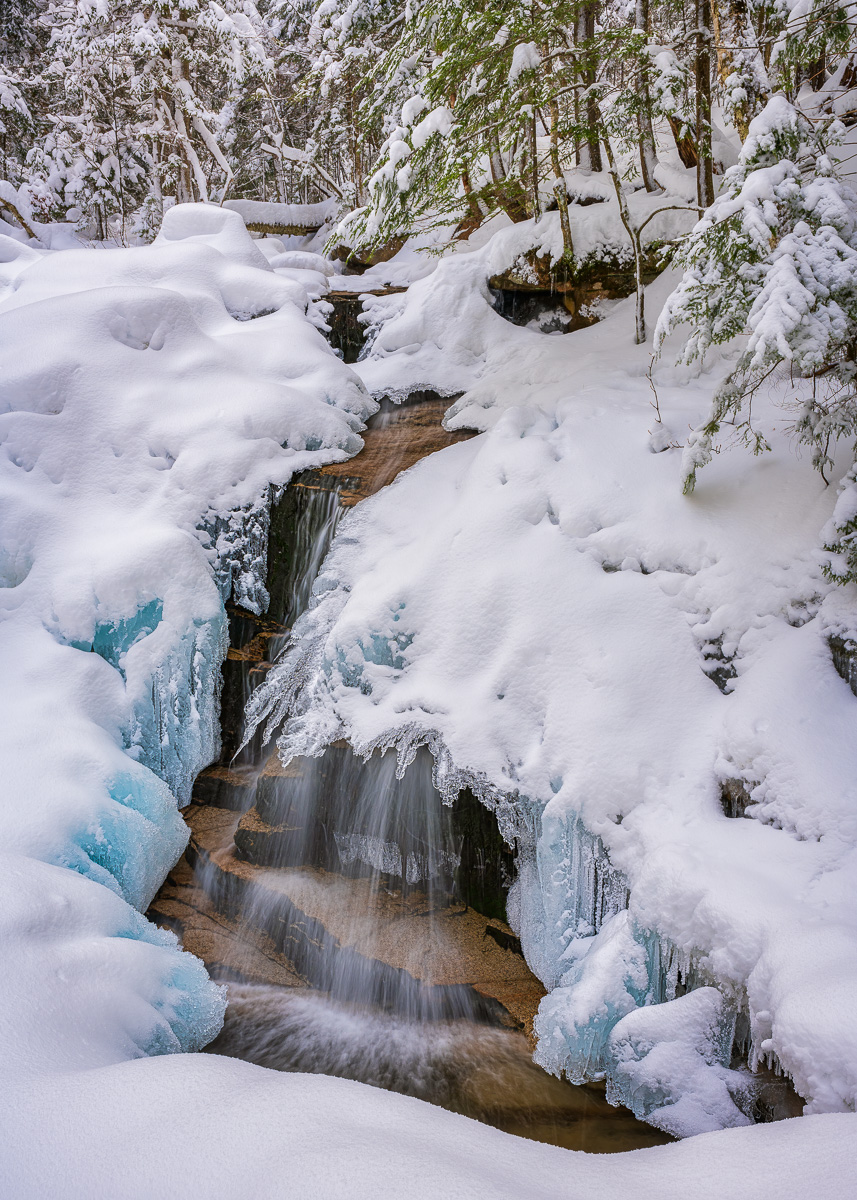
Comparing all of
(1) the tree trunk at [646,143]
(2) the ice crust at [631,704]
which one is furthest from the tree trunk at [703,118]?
(2) the ice crust at [631,704]

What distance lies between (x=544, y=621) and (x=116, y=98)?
51.0 ft

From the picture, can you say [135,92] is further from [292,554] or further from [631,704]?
[631,704]

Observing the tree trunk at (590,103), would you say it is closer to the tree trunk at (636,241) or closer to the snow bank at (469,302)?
the tree trunk at (636,241)

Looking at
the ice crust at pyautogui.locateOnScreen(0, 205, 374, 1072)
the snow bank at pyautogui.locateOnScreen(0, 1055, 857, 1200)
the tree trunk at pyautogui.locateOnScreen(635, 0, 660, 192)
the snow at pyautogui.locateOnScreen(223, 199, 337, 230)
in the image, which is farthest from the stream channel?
the snow at pyautogui.locateOnScreen(223, 199, 337, 230)

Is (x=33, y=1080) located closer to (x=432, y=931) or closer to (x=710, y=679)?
(x=432, y=931)

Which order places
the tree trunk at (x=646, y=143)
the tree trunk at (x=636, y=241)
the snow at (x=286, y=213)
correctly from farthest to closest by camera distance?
the snow at (x=286, y=213) → the tree trunk at (x=646, y=143) → the tree trunk at (x=636, y=241)

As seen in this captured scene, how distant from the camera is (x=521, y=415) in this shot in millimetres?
5188

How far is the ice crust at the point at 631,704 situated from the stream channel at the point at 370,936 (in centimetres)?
18

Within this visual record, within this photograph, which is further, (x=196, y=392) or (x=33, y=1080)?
(x=196, y=392)

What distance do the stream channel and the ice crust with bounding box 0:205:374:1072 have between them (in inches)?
13.2

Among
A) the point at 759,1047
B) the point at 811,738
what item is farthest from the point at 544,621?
the point at 759,1047

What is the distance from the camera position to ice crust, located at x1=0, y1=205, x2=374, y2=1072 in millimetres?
2822

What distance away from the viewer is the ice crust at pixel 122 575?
2.82 meters

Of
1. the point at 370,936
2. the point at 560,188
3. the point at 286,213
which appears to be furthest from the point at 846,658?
the point at 286,213
